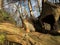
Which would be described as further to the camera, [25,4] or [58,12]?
[25,4]

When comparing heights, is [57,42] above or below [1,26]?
below

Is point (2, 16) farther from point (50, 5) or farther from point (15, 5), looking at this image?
point (15, 5)

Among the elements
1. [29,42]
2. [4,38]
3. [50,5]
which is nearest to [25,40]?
[29,42]

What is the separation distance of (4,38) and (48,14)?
7.21 ft

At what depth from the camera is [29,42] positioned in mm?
4879

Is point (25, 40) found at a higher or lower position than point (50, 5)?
lower

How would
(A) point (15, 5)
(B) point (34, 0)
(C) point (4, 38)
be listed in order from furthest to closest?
(B) point (34, 0)
(A) point (15, 5)
(C) point (4, 38)

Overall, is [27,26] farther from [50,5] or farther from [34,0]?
[34,0]

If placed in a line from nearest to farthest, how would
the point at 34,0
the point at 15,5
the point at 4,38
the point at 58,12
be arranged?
1. the point at 4,38
2. the point at 58,12
3. the point at 15,5
4. the point at 34,0

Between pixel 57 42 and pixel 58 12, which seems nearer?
pixel 57 42

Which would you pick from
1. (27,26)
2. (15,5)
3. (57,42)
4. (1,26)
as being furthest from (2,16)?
(15,5)

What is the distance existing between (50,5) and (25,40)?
203 cm

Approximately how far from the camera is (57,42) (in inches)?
200

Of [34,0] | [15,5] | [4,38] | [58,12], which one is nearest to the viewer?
[4,38]
